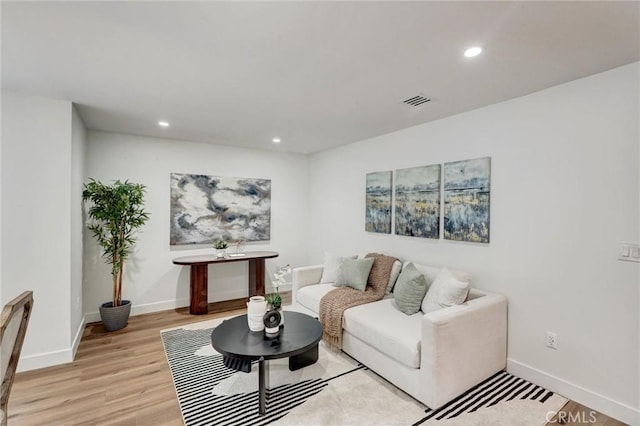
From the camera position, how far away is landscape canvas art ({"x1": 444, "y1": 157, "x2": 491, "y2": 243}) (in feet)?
9.45

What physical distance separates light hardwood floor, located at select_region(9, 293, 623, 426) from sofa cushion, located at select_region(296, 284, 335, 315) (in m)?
1.57

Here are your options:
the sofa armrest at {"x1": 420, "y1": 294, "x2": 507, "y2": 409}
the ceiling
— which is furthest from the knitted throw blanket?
the ceiling

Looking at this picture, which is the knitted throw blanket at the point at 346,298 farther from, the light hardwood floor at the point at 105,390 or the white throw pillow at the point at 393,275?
the light hardwood floor at the point at 105,390

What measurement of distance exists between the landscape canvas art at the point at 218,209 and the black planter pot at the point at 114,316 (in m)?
1.09

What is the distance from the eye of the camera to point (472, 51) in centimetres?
191

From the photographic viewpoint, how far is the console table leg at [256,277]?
188 inches

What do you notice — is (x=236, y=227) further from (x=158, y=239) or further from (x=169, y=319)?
(x=169, y=319)

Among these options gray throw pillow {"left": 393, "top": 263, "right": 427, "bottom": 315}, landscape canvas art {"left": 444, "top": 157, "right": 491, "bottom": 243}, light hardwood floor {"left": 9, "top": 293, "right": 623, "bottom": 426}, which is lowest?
light hardwood floor {"left": 9, "top": 293, "right": 623, "bottom": 426}

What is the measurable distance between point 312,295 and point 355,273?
0.57m

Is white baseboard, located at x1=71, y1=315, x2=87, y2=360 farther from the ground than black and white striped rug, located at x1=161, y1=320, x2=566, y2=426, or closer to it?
farther from the ground

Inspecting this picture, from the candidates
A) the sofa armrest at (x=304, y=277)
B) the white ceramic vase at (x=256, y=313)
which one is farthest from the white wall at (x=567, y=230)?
the white ceramic vase at (x=256, y=313)

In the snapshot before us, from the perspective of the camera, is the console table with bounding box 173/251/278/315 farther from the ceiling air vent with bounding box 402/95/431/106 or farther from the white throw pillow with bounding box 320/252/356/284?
the ceiling air vent with bounding box 402/95/431/106

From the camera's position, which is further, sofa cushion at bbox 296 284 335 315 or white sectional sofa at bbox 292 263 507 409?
sofa cushion at bbox 296 284 335 315

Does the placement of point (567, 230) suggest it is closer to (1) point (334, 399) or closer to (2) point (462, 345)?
(2) point (462, 345)
